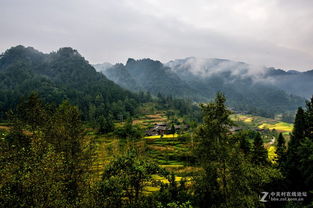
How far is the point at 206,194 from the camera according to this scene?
64.8ft

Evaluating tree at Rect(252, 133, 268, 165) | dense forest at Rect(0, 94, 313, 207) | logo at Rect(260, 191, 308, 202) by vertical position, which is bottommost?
logo at Rect(260, 191, 308, 202)

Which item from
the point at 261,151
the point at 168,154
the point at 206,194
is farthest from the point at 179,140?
the point at 206,194

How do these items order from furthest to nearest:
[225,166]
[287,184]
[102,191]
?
[287,184] → [102,191] → [225,166]

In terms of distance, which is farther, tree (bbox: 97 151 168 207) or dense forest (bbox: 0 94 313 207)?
tree (bbox: 97 151 168 207)

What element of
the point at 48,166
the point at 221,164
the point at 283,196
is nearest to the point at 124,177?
the point at 48,166

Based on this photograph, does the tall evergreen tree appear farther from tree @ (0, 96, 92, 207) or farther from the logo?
tree @ (0, 96, 92, 207)

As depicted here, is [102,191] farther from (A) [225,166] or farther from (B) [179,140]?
(B) [179,140]

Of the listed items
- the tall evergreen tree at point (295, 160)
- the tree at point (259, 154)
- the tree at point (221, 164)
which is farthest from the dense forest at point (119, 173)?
the tree at point (259, 154)

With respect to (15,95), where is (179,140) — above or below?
below

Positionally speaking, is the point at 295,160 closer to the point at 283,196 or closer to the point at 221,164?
the point at 283,196

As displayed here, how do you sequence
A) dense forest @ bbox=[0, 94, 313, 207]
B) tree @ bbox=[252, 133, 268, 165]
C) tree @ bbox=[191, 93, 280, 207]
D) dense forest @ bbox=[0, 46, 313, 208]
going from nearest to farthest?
dense forest @ bbox=[0, 94, 313, 207] < dense forest @ bbox=[0, 46, 313, 208] < tree @ bbox=[191, 93, 280, 207] < tree @ bbox=[252, 133, 268, 165]

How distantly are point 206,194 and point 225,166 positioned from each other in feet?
13.6

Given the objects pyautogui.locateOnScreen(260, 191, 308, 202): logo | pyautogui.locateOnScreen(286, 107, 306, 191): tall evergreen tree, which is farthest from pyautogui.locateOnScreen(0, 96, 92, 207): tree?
pyautogui.locateOnScreen(286, 107, 306, 191): tall evergreen tree

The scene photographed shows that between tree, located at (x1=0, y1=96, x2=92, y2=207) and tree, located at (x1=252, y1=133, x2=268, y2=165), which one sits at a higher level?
tree, located at (x1=0, y1=96, x2=92, y2=207)
